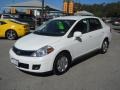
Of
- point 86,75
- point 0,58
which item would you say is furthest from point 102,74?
point 0,58

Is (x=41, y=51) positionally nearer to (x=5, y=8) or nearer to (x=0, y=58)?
(x=0, y=58)

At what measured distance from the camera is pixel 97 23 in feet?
28.9

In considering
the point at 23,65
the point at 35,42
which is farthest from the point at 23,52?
the point at 35,42

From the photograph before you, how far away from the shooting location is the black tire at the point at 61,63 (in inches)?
247

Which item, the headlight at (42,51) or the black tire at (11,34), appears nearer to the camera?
the headlight at (42,51)

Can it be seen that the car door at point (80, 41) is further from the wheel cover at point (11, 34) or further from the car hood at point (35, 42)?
the wheel cover at point (11, 34)

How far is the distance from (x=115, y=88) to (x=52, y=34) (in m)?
2.54

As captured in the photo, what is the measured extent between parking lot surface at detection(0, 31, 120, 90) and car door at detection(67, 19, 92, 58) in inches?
20.9

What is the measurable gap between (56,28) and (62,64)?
1.35 m

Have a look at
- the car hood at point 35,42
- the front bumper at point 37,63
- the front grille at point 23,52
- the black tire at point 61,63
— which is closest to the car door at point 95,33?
the black tire at point 61,63

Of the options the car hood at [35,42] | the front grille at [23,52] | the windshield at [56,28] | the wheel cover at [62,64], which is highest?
the windshield at [56,28]

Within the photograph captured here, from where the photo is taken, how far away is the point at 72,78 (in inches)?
246

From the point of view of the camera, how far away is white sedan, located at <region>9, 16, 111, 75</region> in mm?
6016

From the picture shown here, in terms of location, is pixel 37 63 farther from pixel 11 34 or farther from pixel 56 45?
pixel 11 34
